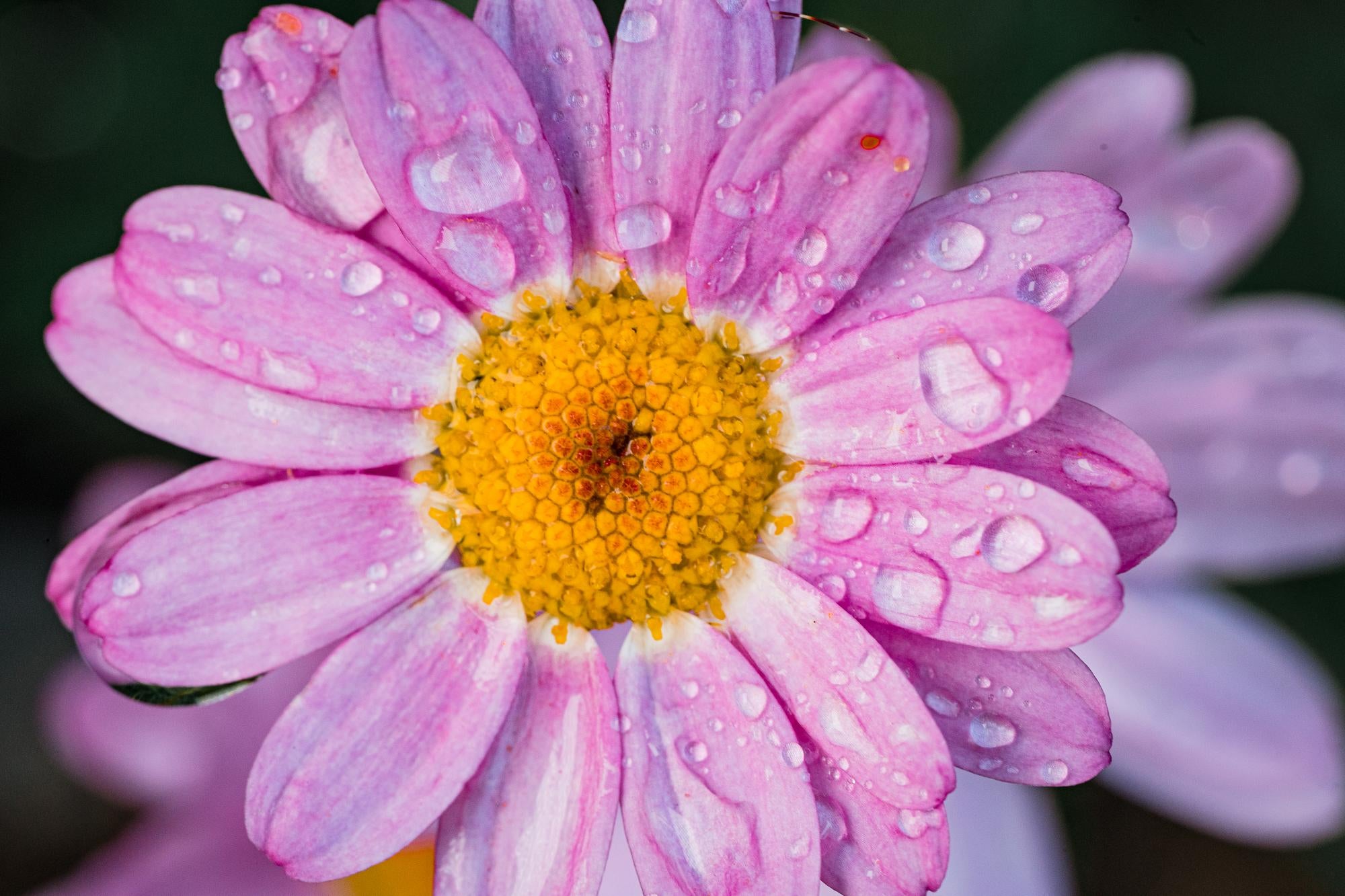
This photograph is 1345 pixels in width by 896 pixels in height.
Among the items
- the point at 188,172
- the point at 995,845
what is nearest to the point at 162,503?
→ the point at 188,172

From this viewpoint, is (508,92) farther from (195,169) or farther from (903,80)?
(195,169)

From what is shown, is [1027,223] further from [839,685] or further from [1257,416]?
[1257,416]

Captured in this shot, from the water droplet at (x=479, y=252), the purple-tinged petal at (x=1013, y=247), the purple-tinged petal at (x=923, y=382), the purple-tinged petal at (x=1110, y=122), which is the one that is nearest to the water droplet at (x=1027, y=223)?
the purple-tinged petal at (x=1013, y=247)

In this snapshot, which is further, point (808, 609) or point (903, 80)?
point (808, 609)

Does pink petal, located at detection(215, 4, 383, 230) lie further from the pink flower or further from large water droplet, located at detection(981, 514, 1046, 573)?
large water droplet, located at detection(981, 514, 1046, 573)

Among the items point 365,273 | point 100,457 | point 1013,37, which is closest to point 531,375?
point 365,273

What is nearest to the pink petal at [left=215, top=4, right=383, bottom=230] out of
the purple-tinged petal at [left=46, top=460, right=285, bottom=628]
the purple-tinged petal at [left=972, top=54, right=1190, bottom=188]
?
the purple-tinged petal at [left=46, top=460, right=285, bottom=628]

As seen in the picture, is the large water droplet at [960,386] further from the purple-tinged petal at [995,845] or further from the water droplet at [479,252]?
the purple-tinged petal at [995,845]
